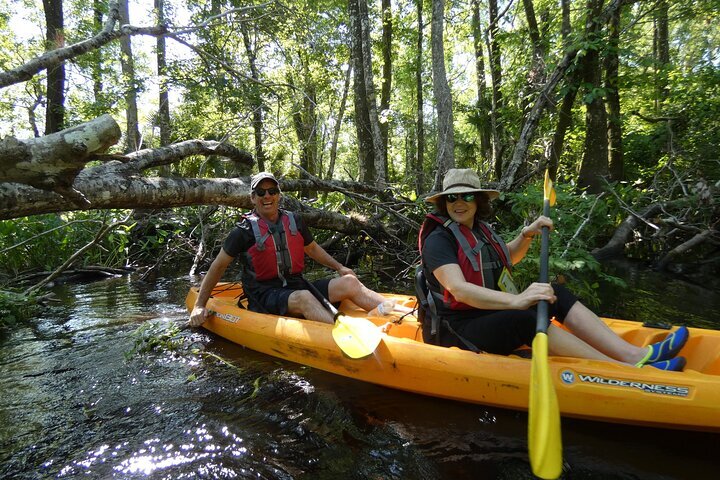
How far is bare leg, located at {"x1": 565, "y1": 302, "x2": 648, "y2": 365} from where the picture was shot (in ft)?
7.82

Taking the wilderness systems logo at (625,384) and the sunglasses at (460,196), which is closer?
the wilderness systems logo at (625,384)

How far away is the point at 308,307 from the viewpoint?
344cm

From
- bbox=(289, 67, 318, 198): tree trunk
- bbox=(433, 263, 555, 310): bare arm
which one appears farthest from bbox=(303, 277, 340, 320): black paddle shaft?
bbox=(289, 67, 318, 198): tree trunk

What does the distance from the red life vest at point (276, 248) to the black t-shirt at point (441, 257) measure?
56.4 inches

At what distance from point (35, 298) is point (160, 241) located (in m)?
2.49

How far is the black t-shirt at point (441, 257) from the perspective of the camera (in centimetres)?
248

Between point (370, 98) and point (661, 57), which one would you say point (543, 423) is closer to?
point (370, 98)

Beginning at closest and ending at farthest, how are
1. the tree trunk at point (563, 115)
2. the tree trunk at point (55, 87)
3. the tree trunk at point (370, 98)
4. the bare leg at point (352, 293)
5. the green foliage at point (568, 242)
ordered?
1. the bare leg at point (352, 293)
2. the green foliage at point (568, 242)
3. the tree trunk at point (563, 115)
4. the tree trunk at point (370, 98)
5. the tree trunk at point (55, 87)

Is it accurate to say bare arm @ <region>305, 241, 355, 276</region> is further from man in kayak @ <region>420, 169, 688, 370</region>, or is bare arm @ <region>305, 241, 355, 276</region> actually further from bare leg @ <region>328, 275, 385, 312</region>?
man in kayak @ <region>420, 169, 688, 370</region>

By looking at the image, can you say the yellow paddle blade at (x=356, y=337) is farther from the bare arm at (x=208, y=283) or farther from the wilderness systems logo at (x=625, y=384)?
the bare arm at (x=208, y=283)

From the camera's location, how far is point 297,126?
12.7 metres

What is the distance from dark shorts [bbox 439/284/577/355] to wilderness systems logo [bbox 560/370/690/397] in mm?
268

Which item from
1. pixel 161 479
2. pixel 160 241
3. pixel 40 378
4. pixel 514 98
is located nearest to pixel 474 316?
pixel 161 479

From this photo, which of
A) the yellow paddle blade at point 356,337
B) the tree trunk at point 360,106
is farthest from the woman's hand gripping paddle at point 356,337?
the tree trunk at point 360,106
